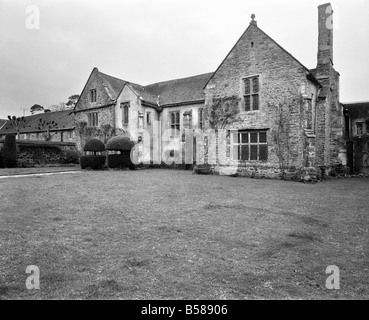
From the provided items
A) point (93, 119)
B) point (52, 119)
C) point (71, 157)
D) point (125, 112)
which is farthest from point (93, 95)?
point (52, 119)

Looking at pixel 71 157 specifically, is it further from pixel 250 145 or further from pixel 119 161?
pixel 250 145

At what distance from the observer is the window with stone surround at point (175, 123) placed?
29.3 metres

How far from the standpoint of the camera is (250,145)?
20.1 meters

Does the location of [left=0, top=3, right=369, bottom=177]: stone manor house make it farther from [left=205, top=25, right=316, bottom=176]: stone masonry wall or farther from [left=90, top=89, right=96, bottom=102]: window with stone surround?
[left=90, top=89, right=96, bottom=102]: window with stone surround

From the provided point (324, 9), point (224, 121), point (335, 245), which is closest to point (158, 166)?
point (224, 121)

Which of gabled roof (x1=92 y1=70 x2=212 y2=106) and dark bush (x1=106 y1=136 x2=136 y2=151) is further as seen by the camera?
gabled roof (x1=92 y1=70 x2=212 y2=106)

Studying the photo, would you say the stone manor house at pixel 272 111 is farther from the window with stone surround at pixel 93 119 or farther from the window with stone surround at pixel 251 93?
the window with stone surround at pixel 93 119

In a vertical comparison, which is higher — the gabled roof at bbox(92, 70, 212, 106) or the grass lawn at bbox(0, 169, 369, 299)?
the gabled roof at bbox(92, 70, 212, 106)

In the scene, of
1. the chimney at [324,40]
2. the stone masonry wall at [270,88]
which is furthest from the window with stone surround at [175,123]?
the chimney at [324,40]

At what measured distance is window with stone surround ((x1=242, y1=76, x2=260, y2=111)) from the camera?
19875 mm

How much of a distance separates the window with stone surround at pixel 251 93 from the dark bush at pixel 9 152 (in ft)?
76.5

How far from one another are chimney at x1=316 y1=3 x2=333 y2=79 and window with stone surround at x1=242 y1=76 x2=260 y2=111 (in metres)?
5.35

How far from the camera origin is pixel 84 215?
314 inches

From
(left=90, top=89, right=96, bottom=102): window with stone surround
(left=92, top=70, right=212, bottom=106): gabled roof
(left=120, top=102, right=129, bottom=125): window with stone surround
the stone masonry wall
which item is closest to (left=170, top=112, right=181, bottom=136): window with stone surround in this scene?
(left=92, top=70, right=212, bottom=106): gabled roof
